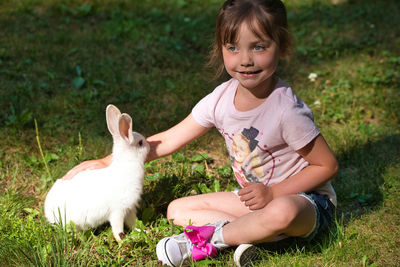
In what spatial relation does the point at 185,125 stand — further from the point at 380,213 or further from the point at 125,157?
the point at 380,213

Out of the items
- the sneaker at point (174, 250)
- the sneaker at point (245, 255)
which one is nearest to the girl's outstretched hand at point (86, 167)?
the sneaker at point (174, 250)

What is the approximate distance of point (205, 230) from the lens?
2521 millimetres

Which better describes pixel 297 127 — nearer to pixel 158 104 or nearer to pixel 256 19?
pixel 256 19

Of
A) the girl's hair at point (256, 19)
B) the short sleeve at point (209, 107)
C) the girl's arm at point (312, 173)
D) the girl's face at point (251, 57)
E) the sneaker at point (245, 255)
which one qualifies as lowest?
the sneaker at point (245, 255)

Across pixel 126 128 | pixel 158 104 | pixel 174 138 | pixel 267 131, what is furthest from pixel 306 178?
pixel 158 104

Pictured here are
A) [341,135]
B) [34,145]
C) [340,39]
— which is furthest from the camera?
[340,39]

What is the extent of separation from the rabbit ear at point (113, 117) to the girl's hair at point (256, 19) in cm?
74

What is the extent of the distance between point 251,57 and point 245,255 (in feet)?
3.51

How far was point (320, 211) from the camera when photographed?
8.39ft

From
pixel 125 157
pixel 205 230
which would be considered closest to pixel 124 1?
Answer: pixel 125 157

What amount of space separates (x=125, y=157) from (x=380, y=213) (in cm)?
165

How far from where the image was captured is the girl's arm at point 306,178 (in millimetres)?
2449

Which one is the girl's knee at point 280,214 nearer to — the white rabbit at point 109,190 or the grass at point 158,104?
the grass at point 158,104

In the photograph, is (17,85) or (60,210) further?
(17,85)
